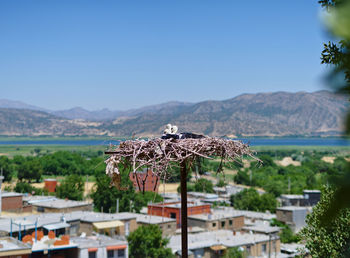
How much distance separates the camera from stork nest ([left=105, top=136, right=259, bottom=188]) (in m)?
4.53

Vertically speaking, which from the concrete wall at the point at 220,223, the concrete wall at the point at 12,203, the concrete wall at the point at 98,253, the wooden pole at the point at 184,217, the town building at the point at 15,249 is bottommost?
the concrete wall at the point at 220,223

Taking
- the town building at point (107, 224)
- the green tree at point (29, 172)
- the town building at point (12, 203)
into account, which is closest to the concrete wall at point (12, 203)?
the town building at point (12, 203)

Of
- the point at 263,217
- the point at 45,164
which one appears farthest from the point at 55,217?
the point at 45,164

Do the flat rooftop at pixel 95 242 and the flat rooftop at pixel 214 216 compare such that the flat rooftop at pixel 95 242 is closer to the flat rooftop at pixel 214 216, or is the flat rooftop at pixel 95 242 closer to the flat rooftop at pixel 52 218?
the flat rooftop at pixel 52 218

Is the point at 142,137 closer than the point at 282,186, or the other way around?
the point at 142,137

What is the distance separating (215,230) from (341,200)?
40.9m

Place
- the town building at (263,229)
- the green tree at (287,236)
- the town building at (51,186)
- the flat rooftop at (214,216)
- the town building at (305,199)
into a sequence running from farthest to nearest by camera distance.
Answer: the town building at (51,186) → the town building at (305,199) → the flat rooftop at (214,216) → the green tree at (287,236) → the town building at (263,229)

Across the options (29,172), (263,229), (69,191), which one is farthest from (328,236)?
(29,172)

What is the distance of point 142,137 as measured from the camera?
5.27 m

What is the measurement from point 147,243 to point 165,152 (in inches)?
1116

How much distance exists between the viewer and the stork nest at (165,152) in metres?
4.53

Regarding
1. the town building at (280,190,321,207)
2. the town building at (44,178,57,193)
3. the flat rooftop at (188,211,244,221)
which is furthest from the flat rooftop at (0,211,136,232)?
the town building at (44,178,57,193)

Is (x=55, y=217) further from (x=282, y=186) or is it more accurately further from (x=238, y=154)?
(x=282, y=186)

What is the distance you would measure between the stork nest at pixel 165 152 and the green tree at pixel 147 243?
1072 inches
